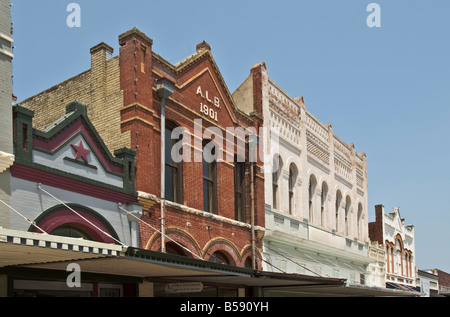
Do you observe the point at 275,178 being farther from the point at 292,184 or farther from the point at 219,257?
the point at 219,257

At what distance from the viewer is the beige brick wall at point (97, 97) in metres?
16.9

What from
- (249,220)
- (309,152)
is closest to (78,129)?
(249,220)

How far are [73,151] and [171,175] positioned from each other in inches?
176

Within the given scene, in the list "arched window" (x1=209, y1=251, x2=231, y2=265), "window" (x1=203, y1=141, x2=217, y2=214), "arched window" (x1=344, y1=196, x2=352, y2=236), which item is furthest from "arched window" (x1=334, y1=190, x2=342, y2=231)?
"window" (x1=203, y1=141, x2=217, y2=214)

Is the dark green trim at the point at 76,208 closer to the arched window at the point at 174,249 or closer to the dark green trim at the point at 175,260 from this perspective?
the arched window at the point at 174,249

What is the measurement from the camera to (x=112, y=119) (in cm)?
1692

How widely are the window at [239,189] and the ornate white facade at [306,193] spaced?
1.37 m

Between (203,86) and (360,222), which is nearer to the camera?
(203,86)

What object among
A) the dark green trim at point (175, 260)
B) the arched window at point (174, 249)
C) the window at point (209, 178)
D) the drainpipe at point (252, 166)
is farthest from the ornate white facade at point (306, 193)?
the dark green trim at point (175, 260)

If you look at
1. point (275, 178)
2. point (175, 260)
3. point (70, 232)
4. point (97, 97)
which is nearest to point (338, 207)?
point (275, 178)

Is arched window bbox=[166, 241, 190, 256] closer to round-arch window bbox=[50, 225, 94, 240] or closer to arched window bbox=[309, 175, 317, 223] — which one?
round-arch window bbox=[50, 225, 94, 240]

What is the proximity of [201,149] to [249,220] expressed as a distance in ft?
13.0

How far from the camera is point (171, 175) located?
18.1 metres
